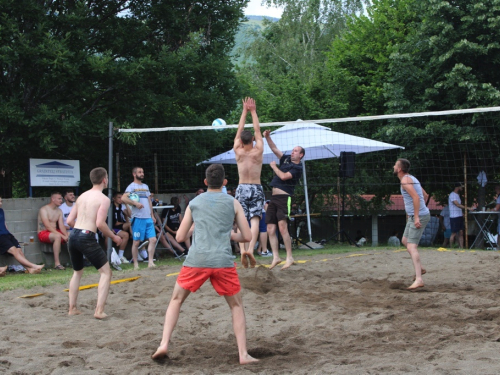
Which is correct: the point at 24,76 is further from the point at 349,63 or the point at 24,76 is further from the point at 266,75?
the point at 266,75

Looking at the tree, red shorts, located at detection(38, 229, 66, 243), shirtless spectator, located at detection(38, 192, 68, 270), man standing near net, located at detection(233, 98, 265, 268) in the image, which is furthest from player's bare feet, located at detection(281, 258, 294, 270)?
the tree

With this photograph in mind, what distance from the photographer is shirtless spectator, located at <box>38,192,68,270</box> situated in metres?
10.4

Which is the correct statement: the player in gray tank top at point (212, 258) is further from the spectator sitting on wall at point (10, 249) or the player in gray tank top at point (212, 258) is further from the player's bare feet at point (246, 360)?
the spectator sitting on wall at point (10, 249)

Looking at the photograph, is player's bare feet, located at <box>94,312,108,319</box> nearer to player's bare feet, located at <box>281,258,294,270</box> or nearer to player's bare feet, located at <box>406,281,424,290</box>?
player's bare feet, located at <box>281,258,294,270</box>

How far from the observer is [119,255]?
35.9 feet

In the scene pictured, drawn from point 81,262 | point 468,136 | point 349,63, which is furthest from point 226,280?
point 349,63

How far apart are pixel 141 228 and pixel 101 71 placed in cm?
381

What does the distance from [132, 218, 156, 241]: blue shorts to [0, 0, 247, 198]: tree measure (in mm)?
2911

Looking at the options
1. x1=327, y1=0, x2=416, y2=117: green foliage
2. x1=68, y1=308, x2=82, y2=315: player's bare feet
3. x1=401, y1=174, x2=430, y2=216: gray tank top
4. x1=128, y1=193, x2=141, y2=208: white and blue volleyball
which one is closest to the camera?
x1=68, y1=308, x2=82, y2=315: player's bare feet

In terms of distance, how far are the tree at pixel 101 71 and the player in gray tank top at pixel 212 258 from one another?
25.3ft

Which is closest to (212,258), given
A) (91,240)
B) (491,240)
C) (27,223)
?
(91,240)

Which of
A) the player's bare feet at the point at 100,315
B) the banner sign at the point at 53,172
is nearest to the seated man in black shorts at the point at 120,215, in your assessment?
the banner sign at the point at 53,172

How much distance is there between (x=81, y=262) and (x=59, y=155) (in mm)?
7330

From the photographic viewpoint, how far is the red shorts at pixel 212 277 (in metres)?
4.37
